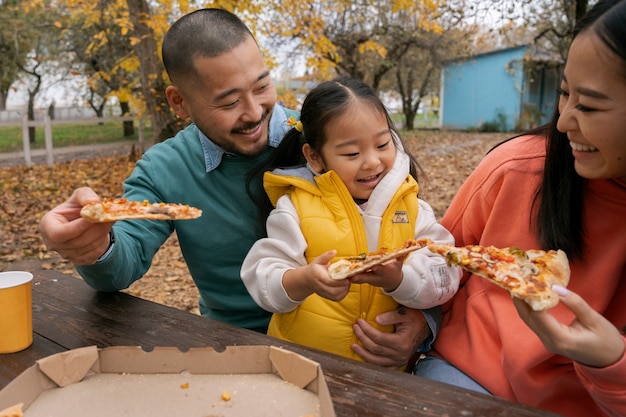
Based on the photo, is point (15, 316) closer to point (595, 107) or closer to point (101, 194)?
point (595, 107)

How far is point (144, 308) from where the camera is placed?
2051 mm

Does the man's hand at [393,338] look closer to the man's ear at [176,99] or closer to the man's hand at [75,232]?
the man's hand at [75,232]

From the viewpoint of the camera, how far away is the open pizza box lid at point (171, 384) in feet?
4.61

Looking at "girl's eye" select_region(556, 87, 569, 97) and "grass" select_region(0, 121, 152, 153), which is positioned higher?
"girl's eye" select_region(556, 87, 569, 97)

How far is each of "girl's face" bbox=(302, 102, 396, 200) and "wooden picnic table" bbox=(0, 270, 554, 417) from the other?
27.4 inches

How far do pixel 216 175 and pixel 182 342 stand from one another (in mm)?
888

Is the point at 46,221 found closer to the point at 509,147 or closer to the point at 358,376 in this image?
the point at 358,376

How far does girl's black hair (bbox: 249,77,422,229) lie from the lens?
2160 millimetres

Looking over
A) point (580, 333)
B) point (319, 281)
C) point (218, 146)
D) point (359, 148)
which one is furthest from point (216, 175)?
point (580, 333)

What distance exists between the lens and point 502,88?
84.4ft

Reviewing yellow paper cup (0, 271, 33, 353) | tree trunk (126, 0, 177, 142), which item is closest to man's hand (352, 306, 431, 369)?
yellow paper cup (0, 271, 33, 353)

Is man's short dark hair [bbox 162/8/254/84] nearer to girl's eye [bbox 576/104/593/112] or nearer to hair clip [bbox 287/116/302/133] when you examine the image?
hair clip [bbox 287/116/302/133]

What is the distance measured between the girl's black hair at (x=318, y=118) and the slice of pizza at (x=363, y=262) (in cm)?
64

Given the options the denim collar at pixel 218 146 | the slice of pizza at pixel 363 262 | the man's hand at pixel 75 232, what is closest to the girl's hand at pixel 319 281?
the slice of pizza at pixel 363 262
